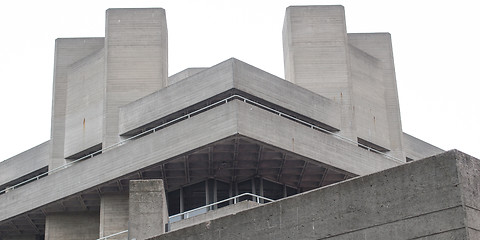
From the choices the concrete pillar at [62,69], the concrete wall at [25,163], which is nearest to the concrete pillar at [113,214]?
the concrete pillar at [62,69]

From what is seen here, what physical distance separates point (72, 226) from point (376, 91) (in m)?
17.5

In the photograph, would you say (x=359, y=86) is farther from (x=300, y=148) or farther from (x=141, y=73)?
(x=141, y=73)

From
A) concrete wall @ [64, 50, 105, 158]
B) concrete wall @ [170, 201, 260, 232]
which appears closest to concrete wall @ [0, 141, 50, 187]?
concrete wall @ [64, 50, 105, 158]

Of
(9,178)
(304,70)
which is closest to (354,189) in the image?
(304,70)

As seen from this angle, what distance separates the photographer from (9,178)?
4584 cm

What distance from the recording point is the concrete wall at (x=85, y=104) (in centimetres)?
4178

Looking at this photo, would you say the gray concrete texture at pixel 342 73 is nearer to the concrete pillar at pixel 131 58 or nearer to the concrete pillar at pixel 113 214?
the concrete pillar at pixel 131 58

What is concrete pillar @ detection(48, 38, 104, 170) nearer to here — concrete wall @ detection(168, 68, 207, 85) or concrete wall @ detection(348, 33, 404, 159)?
concrete wall @ detection(168, 68, 207, 85)

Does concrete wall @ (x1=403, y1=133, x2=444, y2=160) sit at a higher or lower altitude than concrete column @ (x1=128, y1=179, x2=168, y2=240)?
higher

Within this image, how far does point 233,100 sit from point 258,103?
104 inches

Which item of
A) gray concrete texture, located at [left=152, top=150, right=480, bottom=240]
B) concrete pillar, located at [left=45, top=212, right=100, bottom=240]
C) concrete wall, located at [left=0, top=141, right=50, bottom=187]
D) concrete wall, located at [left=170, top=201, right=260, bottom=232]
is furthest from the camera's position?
concrete wall, located at [left=0, top=141, right=50, bottom=187]

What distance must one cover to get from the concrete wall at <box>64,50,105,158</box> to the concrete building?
3.2 inches

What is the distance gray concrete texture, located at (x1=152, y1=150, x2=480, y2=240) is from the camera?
42.0 ft

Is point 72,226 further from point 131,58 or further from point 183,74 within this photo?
point 183,74
